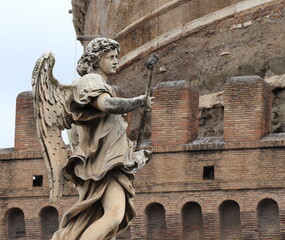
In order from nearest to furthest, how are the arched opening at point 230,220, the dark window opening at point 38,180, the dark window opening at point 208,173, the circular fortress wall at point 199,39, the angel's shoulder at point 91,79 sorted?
1. the angel's shoulder at point 91,79
2. the arched opening at point 230,220
3. the dark window opening at point 208,173
4. the dark window opening at point 38,180
5. the circular fortress wall at point 199,39

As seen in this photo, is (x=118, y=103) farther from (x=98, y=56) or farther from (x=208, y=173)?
(x=208, y=173)

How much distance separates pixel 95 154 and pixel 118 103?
0.44 m

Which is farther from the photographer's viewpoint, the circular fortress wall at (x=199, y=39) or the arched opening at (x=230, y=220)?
the circular fortress wall at (x=199, y=39)

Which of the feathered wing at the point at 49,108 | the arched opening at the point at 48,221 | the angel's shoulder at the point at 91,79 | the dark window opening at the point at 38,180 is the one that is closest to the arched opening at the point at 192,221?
the arched opening at the point at 48,221

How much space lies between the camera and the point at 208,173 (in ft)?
60.5

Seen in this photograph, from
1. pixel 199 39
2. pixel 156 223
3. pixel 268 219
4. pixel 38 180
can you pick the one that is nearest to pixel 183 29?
pixel 199 39

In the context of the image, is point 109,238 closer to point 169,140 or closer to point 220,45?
point 169,140

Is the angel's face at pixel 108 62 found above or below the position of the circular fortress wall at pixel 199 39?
below

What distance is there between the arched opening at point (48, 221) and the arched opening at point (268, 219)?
3297 mm

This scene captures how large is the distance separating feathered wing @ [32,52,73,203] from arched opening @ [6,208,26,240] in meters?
10.3

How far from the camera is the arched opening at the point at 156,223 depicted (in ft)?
61.6

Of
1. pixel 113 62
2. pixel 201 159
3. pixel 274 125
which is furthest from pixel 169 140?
pixel 113 62

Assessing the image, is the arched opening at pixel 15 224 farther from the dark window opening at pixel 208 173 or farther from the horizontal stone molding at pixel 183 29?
the horizontal stone molding at pixel 183 29

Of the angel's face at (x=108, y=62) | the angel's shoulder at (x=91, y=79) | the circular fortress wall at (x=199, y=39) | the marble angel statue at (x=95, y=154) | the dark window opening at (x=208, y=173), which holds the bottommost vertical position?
the marble angel statue at (x=95, y=154)
